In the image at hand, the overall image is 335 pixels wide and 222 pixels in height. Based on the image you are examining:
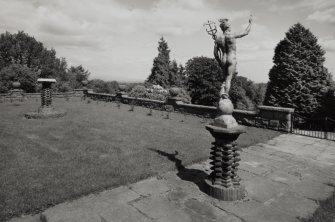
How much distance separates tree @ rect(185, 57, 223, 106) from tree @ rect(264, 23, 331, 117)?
12.6m

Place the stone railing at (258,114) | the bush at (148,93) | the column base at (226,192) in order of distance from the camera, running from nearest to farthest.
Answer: the column base at (226,192), the stone railing at (258,114), the bush at (148,93)

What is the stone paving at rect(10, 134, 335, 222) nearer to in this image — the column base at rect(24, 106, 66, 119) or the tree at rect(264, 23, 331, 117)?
the column base at rect(24, 106, 66, 119)

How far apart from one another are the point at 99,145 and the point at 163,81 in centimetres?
4388

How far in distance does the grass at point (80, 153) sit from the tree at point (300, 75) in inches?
519

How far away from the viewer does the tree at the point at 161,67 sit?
167 feet

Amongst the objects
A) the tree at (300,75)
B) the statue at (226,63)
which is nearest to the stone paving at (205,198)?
the statue at (226,63)

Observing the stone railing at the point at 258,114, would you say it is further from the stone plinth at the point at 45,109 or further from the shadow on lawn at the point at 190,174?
the stone plinth at the point at 45,109

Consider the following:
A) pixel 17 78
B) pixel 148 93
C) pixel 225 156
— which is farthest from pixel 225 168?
pixel 17 78

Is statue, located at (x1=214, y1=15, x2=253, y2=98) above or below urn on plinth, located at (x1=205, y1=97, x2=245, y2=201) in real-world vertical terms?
above

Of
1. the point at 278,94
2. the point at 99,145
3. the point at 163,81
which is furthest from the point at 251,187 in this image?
the point at 163,81

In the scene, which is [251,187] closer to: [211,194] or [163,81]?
[211,194]

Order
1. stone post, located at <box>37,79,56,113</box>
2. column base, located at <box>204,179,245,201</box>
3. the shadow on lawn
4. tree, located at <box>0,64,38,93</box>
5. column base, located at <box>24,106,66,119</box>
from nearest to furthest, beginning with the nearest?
column base, located at <box>204,179,245,201</box>
the shadow on lawn
column base, located at <box>24,106,66,119</box>
stone post, located at <box>37,79,56,113</box>
tree, located at <box>0,64,38,93</box>

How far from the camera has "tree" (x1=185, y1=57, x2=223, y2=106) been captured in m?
35.9

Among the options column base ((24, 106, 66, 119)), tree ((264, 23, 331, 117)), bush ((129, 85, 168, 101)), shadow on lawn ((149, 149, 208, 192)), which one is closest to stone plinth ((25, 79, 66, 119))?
column base ((24, 106, 66, 119))
